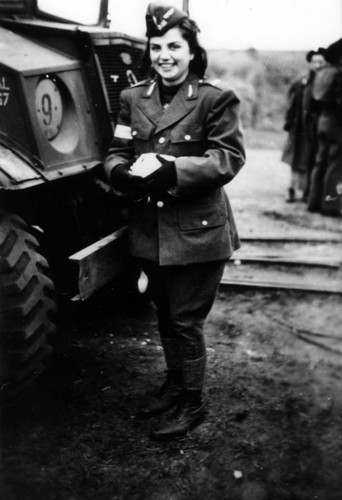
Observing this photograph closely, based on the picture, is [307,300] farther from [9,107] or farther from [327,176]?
[327,176]

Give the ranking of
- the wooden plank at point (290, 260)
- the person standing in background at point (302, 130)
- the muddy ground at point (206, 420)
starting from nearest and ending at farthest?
1. the muddy ground at point (206, 420)
2. the wooden plank at point (290, 260)
3. the person standing in background at point (302, 130)

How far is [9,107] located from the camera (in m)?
3.06

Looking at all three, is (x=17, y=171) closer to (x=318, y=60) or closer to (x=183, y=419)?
(x=183, y=419)

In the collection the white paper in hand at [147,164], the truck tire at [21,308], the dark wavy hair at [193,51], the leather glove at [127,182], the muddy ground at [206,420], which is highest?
the dark wavy hair at [193,51]

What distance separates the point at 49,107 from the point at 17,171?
0.52 metres

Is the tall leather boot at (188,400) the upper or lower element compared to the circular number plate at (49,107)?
lower

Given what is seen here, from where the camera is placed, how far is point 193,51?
2863mm

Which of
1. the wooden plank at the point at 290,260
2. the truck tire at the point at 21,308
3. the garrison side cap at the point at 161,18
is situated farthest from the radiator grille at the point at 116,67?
the wooden plank at the point at 290,260

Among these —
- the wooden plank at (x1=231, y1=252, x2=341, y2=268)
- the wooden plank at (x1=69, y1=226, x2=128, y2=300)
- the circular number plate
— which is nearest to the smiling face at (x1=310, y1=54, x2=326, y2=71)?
the wooden plank at (x1=231, y1=252, x2=341, y2=268)

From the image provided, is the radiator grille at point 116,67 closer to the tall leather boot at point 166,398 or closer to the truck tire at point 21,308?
the truck tire at point 21,308

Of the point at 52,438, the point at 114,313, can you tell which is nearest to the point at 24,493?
the point at 52,438

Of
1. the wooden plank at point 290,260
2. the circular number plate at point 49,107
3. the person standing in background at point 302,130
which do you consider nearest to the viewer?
the circular number plate at point 49,107

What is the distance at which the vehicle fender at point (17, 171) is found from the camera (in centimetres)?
275

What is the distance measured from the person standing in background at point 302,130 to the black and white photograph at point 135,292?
4.96m
